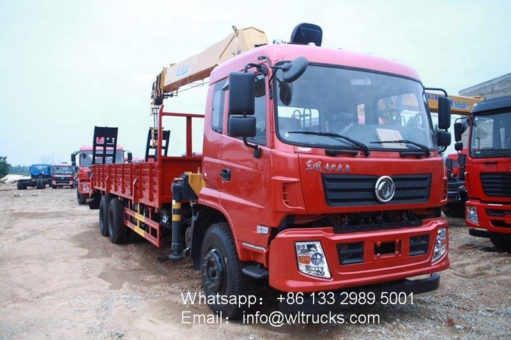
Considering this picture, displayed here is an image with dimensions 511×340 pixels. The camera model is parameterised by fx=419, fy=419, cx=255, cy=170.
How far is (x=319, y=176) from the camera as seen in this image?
326 centimetres

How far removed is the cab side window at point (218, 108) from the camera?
169 inches

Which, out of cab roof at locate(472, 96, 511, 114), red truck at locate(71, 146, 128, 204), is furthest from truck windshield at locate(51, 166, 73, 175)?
cab roof at locate(472, 96, 511, 114)

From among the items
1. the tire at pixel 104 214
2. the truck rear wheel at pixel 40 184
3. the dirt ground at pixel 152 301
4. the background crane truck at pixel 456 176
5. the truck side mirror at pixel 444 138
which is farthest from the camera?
the truck rear wheel at pixel 40 184

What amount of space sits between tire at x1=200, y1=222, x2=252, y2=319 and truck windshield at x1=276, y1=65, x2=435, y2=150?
4.19ft

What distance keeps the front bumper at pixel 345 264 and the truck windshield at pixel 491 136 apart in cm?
391

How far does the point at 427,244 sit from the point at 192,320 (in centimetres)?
235

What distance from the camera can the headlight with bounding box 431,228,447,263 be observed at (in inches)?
152

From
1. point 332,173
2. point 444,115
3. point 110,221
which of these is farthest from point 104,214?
point 444,115

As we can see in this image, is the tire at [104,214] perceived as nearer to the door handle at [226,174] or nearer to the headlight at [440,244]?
the door handle at [226,174]

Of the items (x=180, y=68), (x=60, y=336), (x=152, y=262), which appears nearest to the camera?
(x=60, y=336)

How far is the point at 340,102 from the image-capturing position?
3652 mm

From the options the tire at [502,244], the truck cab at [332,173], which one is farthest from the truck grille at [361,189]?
the tire at [502,244]

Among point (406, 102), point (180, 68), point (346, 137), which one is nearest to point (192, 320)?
point (346, 137)

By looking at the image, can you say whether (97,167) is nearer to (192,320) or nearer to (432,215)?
(192,320)
